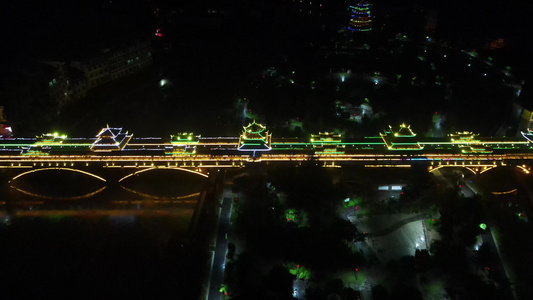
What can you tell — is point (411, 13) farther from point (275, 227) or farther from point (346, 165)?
point (275, 227)

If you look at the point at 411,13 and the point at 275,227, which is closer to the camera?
the point at 275,227

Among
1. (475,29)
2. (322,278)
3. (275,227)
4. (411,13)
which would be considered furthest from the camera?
(411,13)

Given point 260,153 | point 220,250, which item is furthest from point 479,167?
point 220,250

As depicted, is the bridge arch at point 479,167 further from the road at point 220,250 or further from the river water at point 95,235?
the river water at point 95,235

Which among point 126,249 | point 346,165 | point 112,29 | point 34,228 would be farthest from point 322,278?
point 112,29

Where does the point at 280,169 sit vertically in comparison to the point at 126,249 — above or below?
above

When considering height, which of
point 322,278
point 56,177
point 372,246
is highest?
point 56,177

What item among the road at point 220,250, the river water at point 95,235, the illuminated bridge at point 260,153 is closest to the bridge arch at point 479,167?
the illuminated bridge at point 260,153
